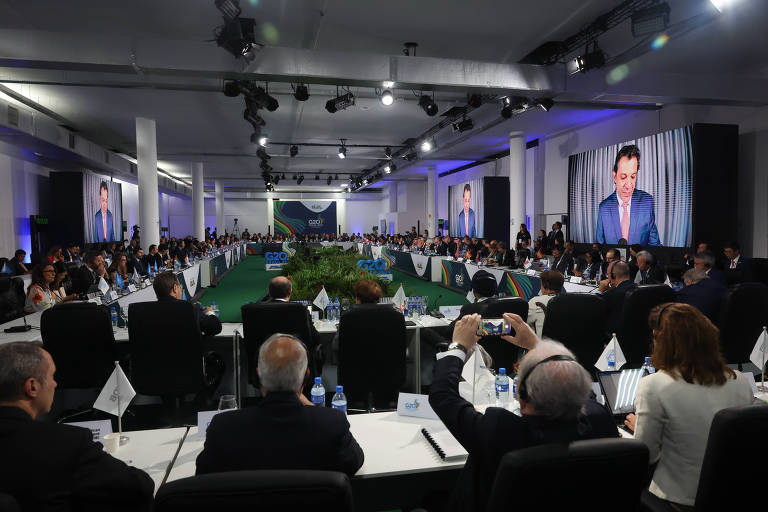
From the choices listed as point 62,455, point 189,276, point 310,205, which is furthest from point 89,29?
point 310,205

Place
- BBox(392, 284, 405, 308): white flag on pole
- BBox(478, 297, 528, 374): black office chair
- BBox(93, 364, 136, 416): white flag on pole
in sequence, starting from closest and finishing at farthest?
BBox(93, 364, 136, 416): white flag on pole < BBox(478, 297, 528, 374): black office chair < BBox(392, 284, 405, 308): white flag on pole

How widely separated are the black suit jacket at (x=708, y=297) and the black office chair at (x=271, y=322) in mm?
3726

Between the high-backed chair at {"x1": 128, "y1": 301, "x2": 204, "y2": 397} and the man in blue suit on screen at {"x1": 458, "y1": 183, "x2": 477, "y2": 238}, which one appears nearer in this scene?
the high-backed chair at {"x1": 128, "y1": 301, "x2": 204, "y2": 397}

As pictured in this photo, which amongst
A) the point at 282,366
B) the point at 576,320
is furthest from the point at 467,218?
the point at 282,366

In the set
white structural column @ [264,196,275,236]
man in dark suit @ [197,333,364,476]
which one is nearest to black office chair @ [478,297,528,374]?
man in dark suit @ [197,333,364,476]

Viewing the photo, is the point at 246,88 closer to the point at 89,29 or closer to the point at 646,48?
the point at 89,29

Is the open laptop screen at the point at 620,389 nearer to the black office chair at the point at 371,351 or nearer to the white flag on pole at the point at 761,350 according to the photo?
the white flag on pole at the point at 761,350

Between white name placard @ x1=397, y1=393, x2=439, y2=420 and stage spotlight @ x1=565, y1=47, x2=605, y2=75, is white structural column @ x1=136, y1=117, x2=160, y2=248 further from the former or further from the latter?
white name placard @ x1=397, y1=393, x2=439, y2=420

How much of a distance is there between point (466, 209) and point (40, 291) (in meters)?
15.6

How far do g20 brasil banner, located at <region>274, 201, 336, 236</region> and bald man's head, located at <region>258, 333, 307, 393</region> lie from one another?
32.3 metres

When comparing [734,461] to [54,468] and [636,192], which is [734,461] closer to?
[54,468]

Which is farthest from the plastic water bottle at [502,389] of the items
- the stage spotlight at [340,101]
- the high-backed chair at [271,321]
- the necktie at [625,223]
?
the necktie at [625,223]

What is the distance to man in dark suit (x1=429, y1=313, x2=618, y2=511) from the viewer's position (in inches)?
54.5

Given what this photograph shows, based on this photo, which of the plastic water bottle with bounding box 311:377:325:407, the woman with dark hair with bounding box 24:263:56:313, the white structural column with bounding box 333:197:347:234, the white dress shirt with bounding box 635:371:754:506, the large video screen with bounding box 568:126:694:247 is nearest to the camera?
the white dress shirt with bounding box 635:371:754:506
